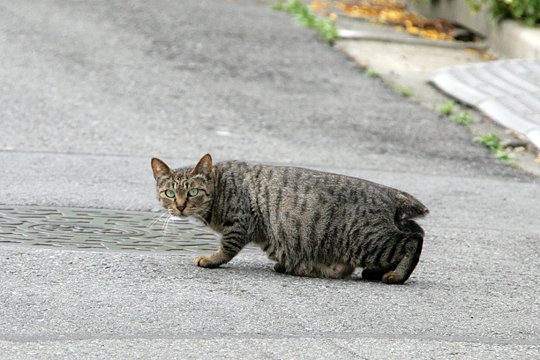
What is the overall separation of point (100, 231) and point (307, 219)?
5.10 ft

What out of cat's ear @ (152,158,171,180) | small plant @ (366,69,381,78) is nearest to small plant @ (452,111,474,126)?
small plant @ (366,69,381,78)

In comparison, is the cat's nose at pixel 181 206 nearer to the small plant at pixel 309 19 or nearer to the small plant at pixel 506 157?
the small plant at pixel 506 157

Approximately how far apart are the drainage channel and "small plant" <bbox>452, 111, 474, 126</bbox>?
430cm

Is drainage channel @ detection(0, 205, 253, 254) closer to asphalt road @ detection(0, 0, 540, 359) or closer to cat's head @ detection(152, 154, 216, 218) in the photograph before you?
asphalt road @ detection(0, 0, 540, 359)

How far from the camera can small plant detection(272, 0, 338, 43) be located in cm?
1520

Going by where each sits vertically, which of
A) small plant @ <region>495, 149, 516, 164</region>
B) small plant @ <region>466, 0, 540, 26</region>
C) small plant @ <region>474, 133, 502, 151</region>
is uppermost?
small plant @ <region>466, 0, 540, 26</region>

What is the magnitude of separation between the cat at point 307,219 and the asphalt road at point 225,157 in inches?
5.6

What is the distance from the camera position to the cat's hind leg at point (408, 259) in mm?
6793

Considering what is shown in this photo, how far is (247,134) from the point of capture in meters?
10.9

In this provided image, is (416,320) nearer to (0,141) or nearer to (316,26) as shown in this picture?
(0,141)

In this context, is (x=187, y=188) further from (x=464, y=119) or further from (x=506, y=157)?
(x=464, y=119)

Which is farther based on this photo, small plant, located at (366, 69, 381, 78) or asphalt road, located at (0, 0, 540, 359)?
small plant, located at (366, 69, 381, 78)

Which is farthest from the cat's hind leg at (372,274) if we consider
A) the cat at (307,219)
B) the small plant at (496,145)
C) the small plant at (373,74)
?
the small plant at (373,74)

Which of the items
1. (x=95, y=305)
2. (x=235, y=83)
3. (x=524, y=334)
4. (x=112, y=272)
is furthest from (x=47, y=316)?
(x=235, y=83)
